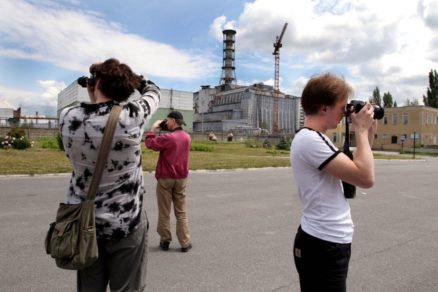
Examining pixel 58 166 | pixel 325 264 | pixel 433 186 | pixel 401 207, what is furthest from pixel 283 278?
pixel 58 166

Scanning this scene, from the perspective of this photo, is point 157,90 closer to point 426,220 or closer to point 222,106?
point 426,220

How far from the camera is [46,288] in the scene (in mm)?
4238

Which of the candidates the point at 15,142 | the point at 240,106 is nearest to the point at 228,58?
the point at 240,106

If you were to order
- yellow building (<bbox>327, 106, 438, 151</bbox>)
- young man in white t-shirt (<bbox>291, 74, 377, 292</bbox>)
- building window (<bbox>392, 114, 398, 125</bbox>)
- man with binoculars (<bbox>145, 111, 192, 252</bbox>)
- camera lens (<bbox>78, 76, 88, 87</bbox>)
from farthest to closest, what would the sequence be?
building window (<bbox>392, 114, 398, 125</bbox>)
yellow building (<bbox>327, 106, 438, 151</bbox>)
man with binoculars (<bbox>145, 111, 192, 252</bbox>)
camera lens (<bbox>78, 76, 88, 87</bbox>)
young man in white t-shirt (<bbox>291, 74, 377, 292</bbox>)

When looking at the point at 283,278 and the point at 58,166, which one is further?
the point at 58,166

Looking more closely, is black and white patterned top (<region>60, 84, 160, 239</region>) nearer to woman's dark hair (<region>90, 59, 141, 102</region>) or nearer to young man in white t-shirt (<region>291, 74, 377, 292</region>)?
woman's dark hair (<region>90, 59, 141, 102</region>)

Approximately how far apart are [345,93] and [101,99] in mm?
1476

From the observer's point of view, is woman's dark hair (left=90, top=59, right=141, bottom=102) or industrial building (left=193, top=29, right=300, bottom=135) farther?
industrial building (left=193, top=29, right=300, bottom=135)

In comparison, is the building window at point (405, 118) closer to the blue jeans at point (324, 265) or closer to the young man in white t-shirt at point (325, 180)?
the young man in white t-shirt at point (325, 180)

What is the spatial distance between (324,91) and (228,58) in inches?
5816

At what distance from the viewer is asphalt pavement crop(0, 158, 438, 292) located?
4520 mm

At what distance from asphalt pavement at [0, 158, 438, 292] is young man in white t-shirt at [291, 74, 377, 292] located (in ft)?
3.13

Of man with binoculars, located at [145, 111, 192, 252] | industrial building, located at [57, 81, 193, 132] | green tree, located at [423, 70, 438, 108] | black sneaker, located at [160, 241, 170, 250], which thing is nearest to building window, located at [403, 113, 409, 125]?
green tree, located at [423, 70, 438, 108]

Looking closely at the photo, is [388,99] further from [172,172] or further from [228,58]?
[172,172]
